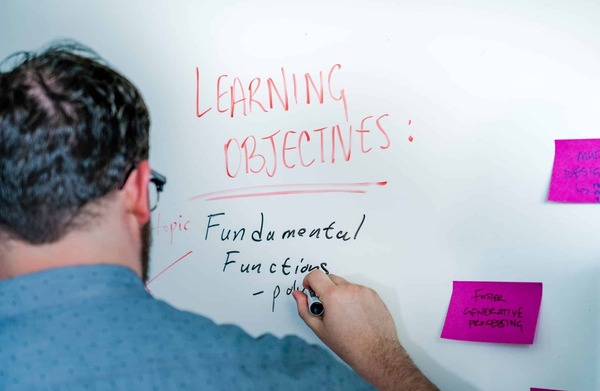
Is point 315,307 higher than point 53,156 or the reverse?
the reverse

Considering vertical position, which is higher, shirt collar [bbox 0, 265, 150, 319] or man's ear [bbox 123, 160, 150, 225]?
man's ear [bbox 123, 160, 150, 225]

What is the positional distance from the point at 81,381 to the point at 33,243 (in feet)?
0.69

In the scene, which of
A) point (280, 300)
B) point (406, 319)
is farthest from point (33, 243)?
point (406, 319)

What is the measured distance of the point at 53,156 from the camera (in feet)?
2.73

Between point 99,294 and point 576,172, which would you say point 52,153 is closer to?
point 99,294

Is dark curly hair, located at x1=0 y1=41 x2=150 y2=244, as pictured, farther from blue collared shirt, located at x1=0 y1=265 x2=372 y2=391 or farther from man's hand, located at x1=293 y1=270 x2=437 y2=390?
man's hand, located at x1=293 y1=270 x2=437 y2=390

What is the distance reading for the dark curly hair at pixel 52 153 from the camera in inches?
32.8

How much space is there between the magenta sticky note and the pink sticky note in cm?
14

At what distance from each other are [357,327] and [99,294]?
14.9 inches

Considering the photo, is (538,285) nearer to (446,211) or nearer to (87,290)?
(446,211)

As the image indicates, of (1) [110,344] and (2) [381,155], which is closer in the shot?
(1) [110,344]

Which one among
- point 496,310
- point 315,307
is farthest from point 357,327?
point 496,310

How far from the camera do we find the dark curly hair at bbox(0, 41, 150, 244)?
2.74 ft

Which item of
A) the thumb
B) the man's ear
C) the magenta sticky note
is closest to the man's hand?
the thumb
